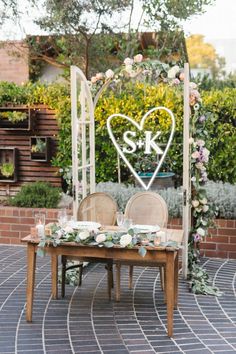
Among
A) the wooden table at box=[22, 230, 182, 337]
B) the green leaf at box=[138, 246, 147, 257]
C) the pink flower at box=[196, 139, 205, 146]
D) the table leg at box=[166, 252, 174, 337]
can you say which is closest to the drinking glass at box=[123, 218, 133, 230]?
the wooden table at box=[22, 230, 182, 337]

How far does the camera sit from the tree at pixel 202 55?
24298mm

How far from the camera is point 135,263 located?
4.73 metres

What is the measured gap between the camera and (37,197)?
7410 mm

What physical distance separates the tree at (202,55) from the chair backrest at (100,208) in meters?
19.5

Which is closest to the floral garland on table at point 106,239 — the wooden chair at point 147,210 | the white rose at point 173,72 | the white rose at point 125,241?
the white rose at point 125,241

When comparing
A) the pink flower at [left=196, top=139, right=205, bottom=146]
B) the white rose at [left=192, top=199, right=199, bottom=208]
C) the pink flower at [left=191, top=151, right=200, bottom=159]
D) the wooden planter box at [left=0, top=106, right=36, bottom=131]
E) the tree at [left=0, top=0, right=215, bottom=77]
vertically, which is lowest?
the white rose at [left=192, top=199, right=199, bottom=208]

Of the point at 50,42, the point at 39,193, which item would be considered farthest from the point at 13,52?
the point at 39,193

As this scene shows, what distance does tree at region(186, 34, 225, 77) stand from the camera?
2430cm

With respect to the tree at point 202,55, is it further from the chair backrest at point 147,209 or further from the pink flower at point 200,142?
the chair backrest at point 147,209

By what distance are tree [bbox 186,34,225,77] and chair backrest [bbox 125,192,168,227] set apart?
19.5 meters

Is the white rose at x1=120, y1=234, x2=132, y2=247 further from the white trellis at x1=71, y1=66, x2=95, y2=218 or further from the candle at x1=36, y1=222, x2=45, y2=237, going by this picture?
the white trellis at x1=71, y1=66, x2=95, y2=218

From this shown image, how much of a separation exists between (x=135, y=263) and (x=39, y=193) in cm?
307

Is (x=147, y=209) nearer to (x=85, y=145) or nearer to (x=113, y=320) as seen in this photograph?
(x=85, y=145)

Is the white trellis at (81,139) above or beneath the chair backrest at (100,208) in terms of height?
above
